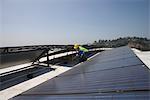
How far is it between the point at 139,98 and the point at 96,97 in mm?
659

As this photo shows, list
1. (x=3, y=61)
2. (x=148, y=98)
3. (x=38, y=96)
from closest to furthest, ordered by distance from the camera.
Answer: (x=148, y=98) < (x=38, y=96) < (x=3, y=61)

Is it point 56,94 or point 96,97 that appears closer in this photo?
point 96,97

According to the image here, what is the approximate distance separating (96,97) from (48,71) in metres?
11.2

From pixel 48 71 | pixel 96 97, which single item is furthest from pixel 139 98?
pixel 48 71

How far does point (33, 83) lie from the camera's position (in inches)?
429

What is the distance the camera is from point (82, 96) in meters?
3.71

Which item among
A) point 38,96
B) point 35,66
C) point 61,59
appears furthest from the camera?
point 61,59

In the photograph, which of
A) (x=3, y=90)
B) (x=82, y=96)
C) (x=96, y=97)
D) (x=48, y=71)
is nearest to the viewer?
(x=96, y=97)

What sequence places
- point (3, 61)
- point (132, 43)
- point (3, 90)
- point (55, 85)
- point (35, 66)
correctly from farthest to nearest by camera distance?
point (132, 43)
point (35, 66)
point (3, 61)
point (3, 90)
point (55, 85)

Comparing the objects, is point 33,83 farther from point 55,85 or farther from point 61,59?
point 61,59

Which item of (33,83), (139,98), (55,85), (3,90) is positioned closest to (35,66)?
(33,83)

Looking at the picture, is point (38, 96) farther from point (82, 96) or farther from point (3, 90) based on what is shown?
point (3, 90)

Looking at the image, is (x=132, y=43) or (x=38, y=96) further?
(x=132, y=43)

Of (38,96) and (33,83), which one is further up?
(38,96)
